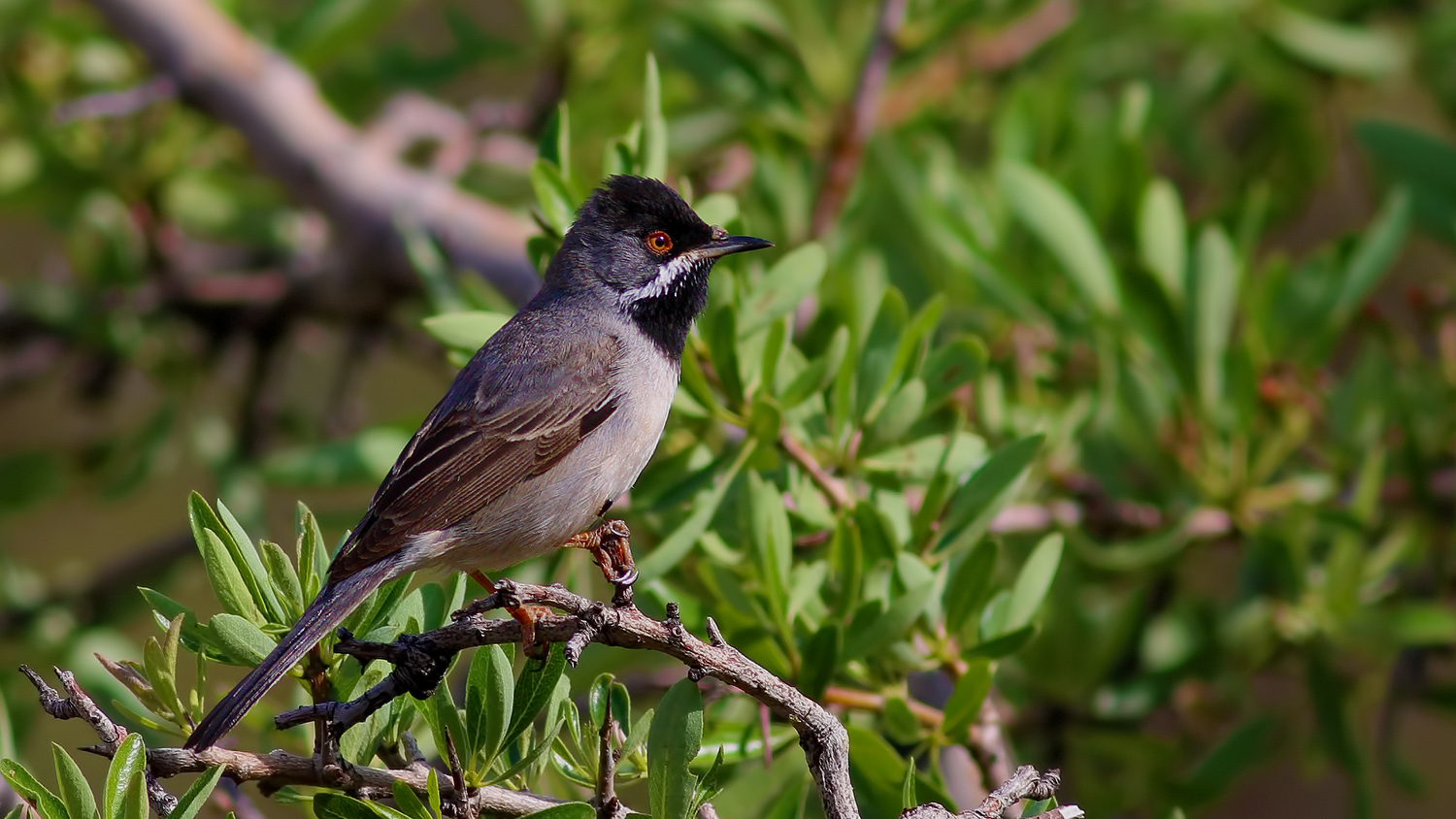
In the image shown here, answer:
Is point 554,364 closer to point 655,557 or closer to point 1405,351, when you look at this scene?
point 655,557

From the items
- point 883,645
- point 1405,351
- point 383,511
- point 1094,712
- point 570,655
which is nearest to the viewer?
point 570,655

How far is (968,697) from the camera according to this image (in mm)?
2609

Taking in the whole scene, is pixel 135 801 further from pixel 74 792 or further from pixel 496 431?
pixel 496 431

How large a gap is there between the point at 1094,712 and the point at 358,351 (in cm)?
290

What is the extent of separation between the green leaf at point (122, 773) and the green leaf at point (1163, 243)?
2.99 metres

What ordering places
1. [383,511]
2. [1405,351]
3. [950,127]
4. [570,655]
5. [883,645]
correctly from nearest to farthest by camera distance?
[570,655] < [883,645] < [383,511] < [1405,351] < [950,127]

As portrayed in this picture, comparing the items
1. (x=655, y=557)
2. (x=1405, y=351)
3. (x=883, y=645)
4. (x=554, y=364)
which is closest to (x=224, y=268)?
(x=554, y=364)

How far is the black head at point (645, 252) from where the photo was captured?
338 cm

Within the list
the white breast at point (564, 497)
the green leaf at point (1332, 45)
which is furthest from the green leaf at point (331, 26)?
the green leaf at point (1332, 45)

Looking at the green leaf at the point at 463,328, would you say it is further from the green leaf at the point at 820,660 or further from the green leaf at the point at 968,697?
the green leaf at the point at 968,697

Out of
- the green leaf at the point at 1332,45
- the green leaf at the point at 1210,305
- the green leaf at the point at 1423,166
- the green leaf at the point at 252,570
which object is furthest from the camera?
the green leaf at the point at 1332,45

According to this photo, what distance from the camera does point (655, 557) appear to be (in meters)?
2.67

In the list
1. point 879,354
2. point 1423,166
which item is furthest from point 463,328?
point 1423,166

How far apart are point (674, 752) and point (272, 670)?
0.67 m
